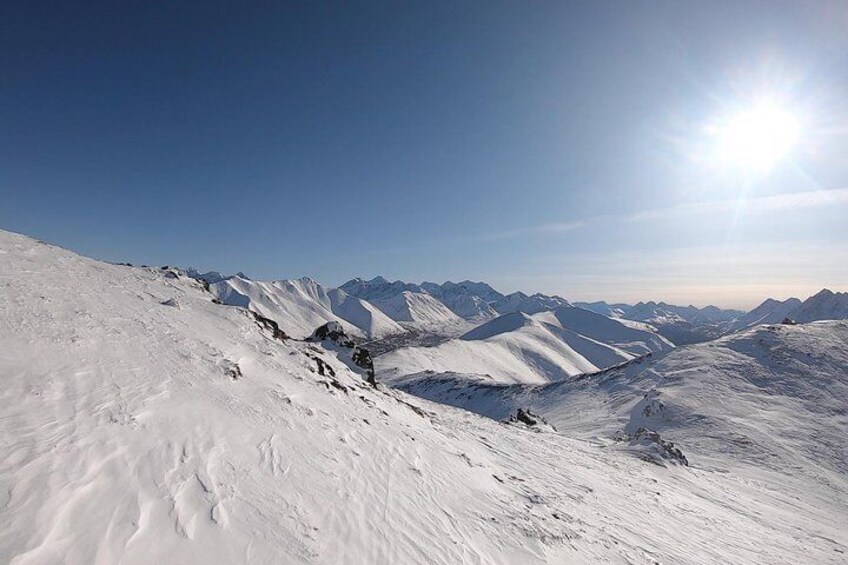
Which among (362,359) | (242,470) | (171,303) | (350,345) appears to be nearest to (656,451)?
(362,359)

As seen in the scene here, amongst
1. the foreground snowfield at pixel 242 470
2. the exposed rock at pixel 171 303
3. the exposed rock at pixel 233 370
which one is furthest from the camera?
the exposed rock at pixel 171 303

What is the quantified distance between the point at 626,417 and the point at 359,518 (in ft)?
159

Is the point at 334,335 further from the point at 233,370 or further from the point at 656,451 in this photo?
the point at 656,451

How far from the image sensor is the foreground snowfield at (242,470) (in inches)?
254

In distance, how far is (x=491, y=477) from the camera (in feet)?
49.7

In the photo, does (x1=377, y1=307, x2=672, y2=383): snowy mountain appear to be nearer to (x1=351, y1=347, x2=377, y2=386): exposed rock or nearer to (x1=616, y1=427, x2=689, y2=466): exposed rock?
(x1=616, y1=427, x2=689, y2=466): exposed rock

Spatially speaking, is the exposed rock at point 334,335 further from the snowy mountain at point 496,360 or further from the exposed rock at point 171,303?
the snowy mountain at point 496,360

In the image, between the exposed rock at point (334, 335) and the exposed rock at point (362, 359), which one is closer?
the exposed rock at point (362, 359)

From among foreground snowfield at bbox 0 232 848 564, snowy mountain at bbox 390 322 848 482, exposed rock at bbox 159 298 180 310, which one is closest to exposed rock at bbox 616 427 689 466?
snowy mountain at bbox 390 322 848 482

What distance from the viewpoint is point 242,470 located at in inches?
344

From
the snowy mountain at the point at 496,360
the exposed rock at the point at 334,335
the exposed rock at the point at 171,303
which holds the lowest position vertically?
the snowy mountain at the point at 496,360

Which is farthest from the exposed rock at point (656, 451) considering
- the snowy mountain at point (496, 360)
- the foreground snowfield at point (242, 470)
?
the snowy mountain at point (496, 360)

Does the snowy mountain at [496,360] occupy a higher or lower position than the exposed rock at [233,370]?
lower

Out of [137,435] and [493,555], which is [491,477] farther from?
[137,435]
